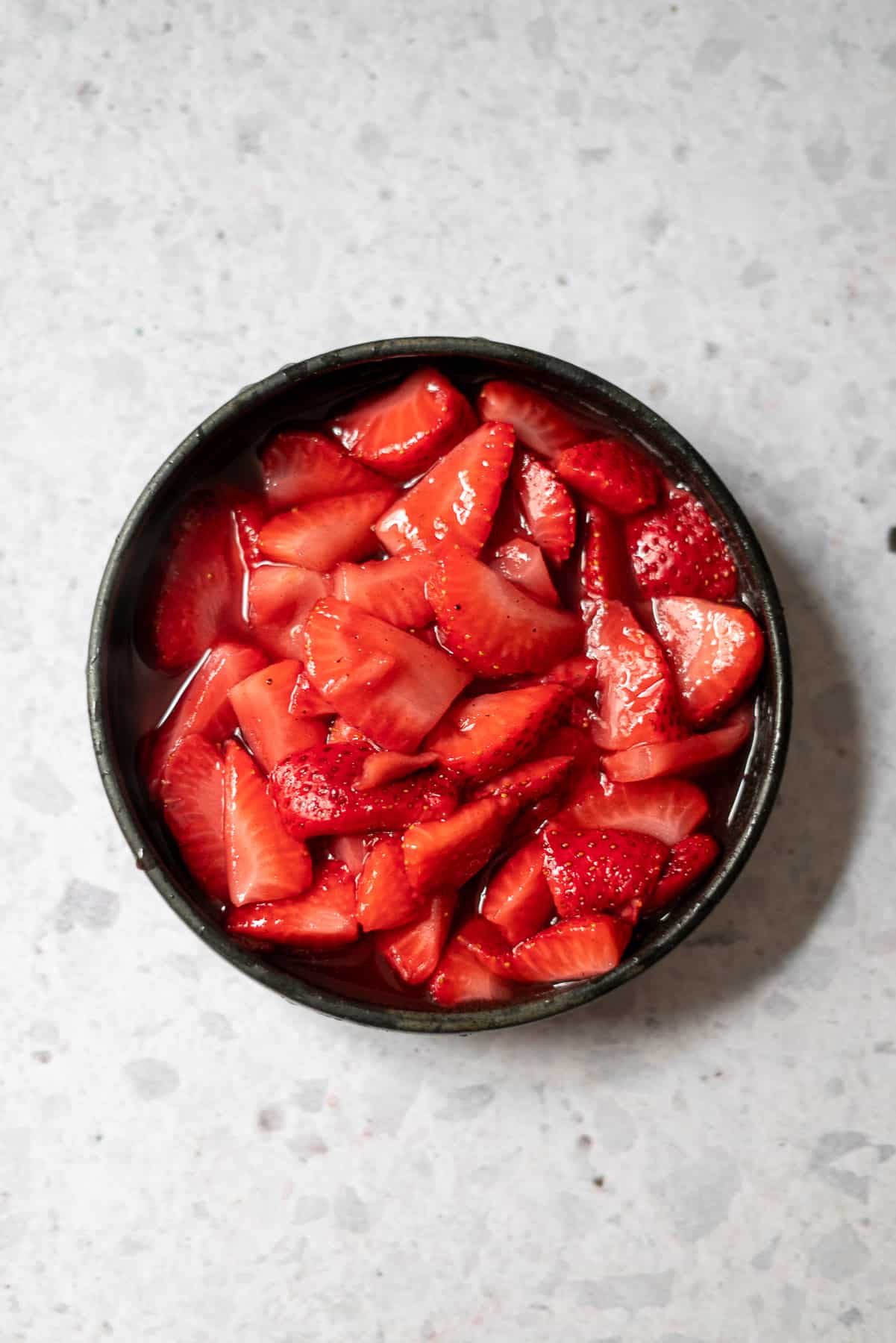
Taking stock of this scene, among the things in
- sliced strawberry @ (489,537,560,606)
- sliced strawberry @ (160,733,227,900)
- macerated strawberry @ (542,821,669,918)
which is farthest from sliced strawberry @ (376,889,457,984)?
sliced strawberry @ (489,537,560,606)

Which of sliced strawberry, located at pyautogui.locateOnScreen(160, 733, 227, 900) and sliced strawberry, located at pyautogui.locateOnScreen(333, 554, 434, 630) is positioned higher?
sliced strawberry, located at pyautogui.locateOnScreen(333, 554, 434, 630)

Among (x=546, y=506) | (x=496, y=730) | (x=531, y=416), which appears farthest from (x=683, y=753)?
A: (x=531, y=416)

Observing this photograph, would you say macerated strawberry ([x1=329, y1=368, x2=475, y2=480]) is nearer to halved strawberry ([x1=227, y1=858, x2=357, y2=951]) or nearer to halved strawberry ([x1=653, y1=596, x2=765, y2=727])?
halved strawberry ([x1=653, y1=596, x2=765, y2=727])

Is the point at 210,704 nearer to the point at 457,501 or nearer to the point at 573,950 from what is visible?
the point at 457,501

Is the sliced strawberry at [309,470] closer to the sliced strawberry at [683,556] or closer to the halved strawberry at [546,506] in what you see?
the halved strawberry at [546,506]

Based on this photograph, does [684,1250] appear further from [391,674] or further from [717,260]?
[717,260]

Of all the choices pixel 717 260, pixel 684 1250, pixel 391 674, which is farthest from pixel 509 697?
pixel 684 1250

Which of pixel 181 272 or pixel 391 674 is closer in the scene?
pixel 391 674
